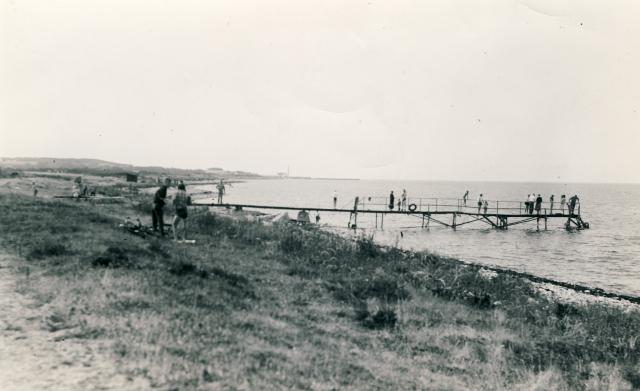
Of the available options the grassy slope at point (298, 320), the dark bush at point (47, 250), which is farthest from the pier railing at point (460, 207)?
the dark bush at point (47, 250)

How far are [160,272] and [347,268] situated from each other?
6.75 m

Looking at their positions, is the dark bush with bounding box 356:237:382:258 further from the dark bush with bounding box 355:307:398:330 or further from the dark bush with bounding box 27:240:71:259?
the dark bush with bounding box 27:240:71:259

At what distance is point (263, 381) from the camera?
5.75m

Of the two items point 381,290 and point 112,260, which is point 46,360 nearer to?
point 112,260

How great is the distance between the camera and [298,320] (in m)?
8.95

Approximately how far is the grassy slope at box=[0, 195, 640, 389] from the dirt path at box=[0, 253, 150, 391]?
0.25 meters

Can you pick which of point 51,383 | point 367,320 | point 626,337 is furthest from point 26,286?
point 626,337

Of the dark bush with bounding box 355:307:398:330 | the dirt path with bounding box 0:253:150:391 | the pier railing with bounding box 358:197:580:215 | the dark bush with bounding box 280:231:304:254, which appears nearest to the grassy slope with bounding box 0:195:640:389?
the dark bush with bounding box 355:307:398:330

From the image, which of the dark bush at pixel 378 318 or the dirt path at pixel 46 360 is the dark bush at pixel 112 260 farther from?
the dark bush at pixel 378 318

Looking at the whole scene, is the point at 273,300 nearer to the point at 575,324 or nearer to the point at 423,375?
the point at 423,375

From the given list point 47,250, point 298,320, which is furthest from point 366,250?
point 47,250

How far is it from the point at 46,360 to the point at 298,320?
172 inches

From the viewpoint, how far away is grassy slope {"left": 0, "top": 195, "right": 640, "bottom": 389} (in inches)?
254

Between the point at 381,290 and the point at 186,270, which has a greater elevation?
the point at 186,270
